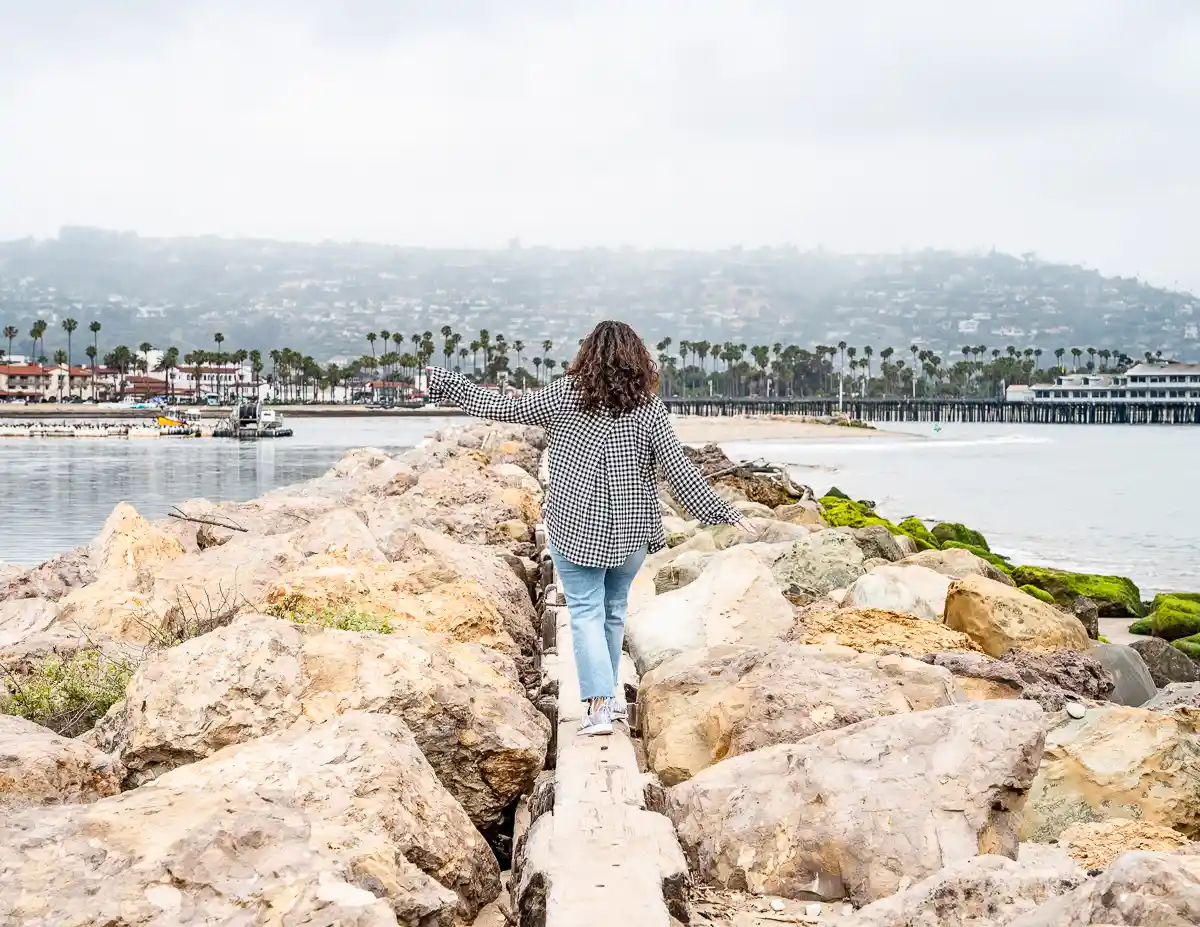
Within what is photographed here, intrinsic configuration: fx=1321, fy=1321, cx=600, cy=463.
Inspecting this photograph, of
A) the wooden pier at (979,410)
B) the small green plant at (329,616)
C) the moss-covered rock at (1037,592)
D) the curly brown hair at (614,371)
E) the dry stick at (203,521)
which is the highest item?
the curly brown hair at (614,371)

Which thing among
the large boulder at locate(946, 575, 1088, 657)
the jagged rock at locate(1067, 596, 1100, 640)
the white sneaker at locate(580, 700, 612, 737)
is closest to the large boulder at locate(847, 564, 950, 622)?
the large boulder at locate(946, 575, 1088, 657)

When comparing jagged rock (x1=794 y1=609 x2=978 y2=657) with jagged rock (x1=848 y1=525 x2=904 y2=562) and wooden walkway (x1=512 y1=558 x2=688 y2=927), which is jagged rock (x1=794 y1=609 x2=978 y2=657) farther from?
jagged rock (x1=848 y1=525 x2=904 y2=562)

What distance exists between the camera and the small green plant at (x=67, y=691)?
4.78m

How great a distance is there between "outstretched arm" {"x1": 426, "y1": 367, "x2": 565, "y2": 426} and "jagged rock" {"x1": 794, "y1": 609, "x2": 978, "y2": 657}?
162cm

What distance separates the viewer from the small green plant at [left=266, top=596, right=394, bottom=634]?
5112 mm

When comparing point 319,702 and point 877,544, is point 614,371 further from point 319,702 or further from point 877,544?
point 877,544

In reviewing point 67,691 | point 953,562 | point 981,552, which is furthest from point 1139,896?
point 981,552

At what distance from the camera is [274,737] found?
3.56m

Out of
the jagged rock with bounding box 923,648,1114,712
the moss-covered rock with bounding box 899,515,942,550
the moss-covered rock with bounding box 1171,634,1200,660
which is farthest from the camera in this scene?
the moss-covered rock with bounding box 899,515,942,550

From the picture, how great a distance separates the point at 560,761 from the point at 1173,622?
24.8 ft

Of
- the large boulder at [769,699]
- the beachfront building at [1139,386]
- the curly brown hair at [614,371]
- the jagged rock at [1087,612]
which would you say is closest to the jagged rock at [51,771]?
the large boulder at [769,699]

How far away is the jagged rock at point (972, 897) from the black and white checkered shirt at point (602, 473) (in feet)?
6.68

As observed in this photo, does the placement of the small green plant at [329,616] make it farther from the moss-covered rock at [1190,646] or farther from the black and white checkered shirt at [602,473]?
the moss-covered rock at [1190,646]

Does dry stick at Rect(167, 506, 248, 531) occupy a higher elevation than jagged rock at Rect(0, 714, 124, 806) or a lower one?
lower
